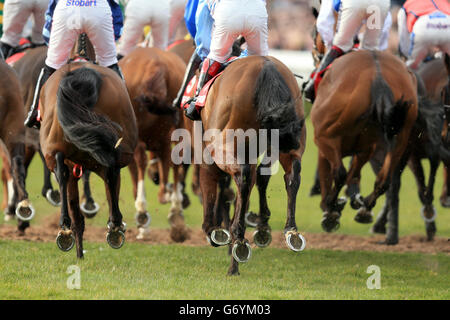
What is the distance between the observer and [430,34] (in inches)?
336

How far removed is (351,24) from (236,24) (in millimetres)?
1533

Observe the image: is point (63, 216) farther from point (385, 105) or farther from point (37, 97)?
point (385, 105)

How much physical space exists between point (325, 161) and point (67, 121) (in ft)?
9.76

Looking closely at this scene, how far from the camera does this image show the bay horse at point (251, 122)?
5.75 metres

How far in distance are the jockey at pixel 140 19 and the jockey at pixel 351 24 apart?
6.58 ft

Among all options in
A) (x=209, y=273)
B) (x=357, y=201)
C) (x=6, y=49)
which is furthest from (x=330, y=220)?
(x=6, y=49)

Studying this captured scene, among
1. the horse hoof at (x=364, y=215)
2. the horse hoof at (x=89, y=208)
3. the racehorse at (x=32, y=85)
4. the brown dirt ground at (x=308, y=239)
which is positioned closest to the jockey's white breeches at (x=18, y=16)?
the racehorse at (x=32, y=85)

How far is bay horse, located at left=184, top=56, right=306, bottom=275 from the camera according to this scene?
5.75 metres

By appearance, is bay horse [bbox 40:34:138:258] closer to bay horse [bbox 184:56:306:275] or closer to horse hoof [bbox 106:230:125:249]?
horse hoof [bbox 106:230:125:249]

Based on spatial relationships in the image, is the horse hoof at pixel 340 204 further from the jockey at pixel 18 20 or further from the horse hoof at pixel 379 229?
the jockey at pixel 18 20
